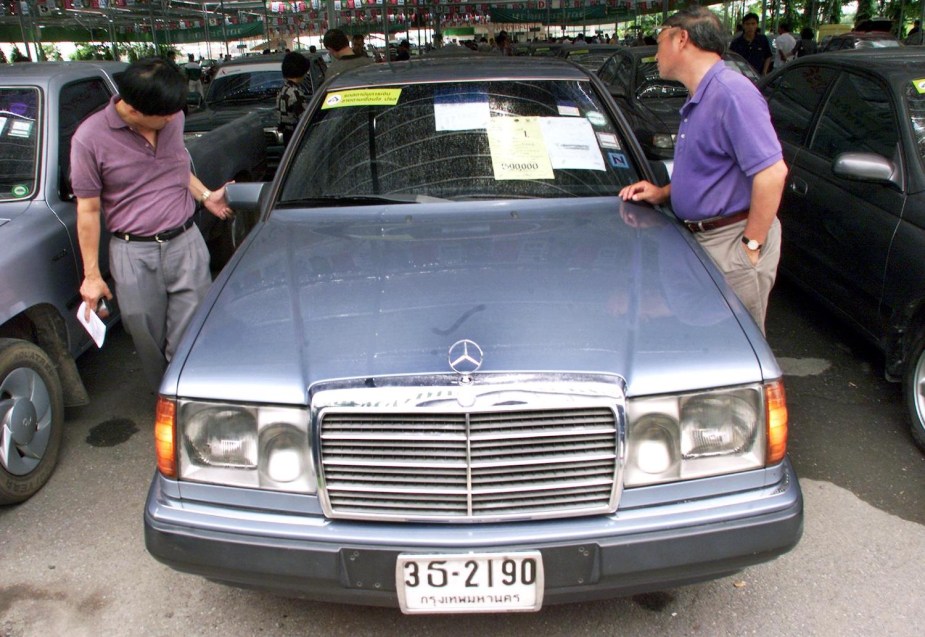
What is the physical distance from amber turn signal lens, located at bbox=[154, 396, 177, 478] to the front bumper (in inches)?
5.0

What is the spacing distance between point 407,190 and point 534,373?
150 cm

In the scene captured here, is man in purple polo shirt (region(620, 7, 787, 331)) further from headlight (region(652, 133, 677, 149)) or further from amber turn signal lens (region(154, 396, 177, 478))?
headlight (region(652, 133, 677, 149))

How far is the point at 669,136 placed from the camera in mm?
7438

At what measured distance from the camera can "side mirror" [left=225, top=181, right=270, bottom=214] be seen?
3584 millimetres

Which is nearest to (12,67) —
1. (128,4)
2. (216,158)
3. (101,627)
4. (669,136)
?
(216,158)

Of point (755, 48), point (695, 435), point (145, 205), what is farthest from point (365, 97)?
point (755, 48)

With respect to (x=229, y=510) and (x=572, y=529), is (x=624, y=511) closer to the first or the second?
(x=572, y=529)

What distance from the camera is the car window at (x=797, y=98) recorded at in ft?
16.1

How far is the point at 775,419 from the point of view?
223 cm

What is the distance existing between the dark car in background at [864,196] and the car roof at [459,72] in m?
1.38

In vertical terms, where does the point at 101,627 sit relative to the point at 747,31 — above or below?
below

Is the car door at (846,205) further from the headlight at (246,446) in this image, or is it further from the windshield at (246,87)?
the windshield at (246,87)

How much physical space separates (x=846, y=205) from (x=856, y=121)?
0.51 metres

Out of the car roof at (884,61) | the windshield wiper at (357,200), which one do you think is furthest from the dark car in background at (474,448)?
the car roof at (884,61)
